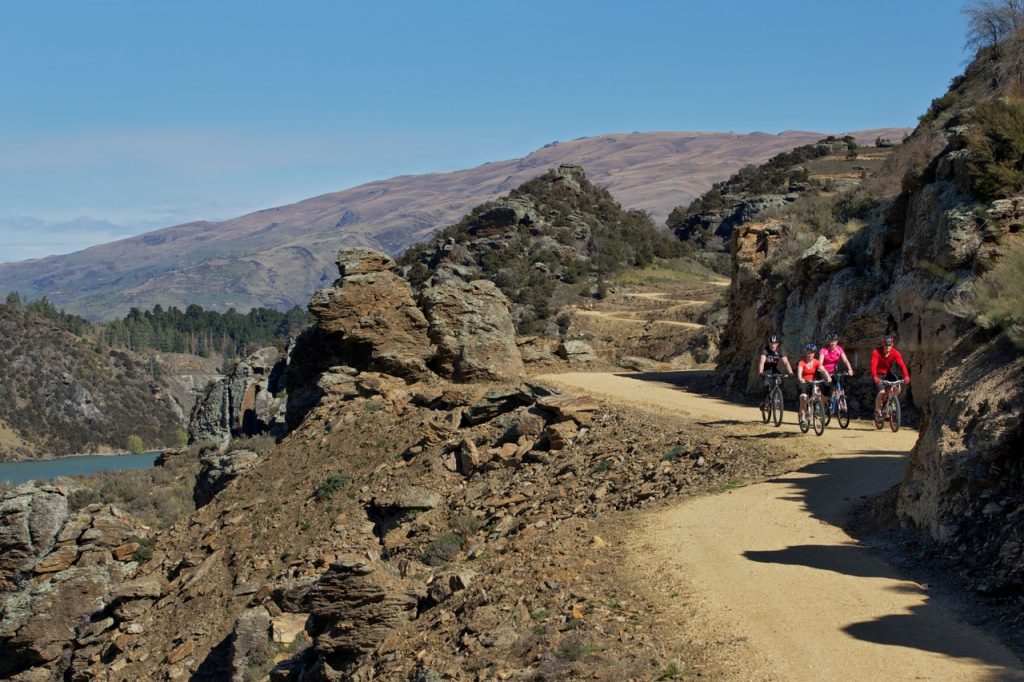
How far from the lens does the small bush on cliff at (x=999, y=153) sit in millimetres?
16500

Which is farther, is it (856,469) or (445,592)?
(856,469)

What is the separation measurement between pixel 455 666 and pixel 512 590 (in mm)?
1236

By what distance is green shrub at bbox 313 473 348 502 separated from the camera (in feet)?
63.0

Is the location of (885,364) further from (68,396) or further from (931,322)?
(68,396)

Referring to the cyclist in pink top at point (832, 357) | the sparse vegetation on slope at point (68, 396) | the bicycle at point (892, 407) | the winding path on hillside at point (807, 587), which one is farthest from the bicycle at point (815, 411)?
the sparse vegetation on slope at point (68, 396)

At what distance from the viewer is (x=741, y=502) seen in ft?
40.2

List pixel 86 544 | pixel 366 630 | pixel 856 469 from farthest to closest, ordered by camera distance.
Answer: pixel 86 544, pixel 856 469, pixel 366 630

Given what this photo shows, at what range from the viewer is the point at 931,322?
670 inches

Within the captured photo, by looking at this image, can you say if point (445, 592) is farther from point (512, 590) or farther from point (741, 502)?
point (741, 502)

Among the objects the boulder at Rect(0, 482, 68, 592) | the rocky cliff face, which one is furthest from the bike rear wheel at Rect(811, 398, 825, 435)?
the boulder at Rect(0, 482, 68, 592)

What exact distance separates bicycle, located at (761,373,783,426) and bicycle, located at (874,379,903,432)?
1.53 meters

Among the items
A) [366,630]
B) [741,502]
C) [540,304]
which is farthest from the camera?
[540,304]

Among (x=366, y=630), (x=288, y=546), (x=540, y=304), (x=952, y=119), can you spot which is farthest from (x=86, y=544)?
(x=540, y=304)

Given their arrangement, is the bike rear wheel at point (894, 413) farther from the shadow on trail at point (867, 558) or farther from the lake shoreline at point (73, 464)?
the lake shoreline at point (73, 464)
